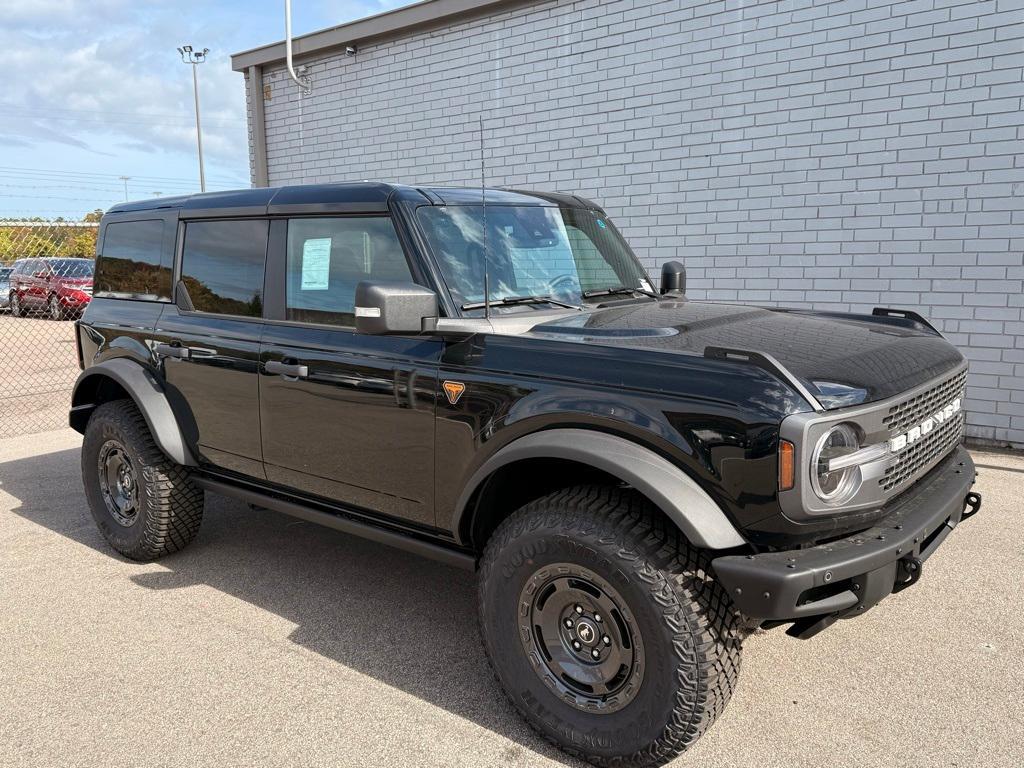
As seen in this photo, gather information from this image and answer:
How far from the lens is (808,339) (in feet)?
9.57

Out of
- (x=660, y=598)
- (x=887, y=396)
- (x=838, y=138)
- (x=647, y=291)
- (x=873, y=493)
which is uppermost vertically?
(x=838, y=138)

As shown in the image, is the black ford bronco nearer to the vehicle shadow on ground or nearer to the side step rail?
the side step rail

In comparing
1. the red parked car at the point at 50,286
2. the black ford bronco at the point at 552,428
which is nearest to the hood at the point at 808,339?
the black ford bronco at the point at 552,428

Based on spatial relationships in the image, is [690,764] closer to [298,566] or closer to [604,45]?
[298,566]

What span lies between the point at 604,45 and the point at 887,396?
21.3ft

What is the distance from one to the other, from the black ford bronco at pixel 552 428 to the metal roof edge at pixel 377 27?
561 centimetres

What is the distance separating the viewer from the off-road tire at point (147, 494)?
4.26 m

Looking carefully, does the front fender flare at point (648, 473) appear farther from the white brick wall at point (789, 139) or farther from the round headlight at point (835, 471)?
Result: the white brick wall at point (789, 139)

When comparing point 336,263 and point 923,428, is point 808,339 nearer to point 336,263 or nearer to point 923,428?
point 923,428

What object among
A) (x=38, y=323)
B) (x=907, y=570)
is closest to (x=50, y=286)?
(x=38, y=323)

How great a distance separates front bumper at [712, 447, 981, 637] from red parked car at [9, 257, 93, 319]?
787 inches

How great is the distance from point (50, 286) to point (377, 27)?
14.3 meters

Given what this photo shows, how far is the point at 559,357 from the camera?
9.03 ft

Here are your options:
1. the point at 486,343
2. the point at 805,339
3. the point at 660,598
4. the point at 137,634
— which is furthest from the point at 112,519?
the point at 805,339
